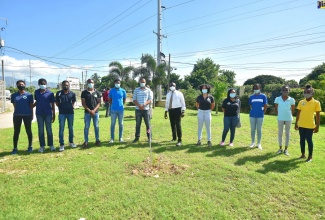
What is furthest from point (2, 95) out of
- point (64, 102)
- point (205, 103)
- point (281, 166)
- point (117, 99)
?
point (281, 166)

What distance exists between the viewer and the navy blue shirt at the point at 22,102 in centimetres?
569

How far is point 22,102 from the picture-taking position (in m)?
5.72

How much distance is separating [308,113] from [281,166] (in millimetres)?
1448

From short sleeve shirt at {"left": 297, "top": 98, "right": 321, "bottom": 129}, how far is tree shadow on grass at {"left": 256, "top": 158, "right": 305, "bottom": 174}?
34.5 inches

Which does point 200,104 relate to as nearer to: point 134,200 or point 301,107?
point 301,107

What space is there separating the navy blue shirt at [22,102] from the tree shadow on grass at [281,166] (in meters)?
5.88

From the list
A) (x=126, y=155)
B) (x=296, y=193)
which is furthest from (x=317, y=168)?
(x=126, y=155)

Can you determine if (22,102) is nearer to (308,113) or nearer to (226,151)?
(226,151)

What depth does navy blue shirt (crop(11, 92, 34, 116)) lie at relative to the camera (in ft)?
18.7

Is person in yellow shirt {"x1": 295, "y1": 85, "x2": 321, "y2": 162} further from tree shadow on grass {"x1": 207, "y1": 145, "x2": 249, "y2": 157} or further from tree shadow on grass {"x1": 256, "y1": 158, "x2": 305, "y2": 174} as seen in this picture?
tree shadow on grass {"x1": 207, "y1": 145, "x2": 249, "y2": 157}

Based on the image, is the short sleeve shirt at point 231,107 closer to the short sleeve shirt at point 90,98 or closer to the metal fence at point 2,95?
the short sleeve shirt at point 90,98

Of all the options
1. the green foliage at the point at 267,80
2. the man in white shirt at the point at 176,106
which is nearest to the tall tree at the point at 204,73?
the green foliage at the point at 267,80

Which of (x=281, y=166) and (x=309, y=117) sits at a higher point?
(x=309, y=117)

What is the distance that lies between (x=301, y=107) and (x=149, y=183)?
4.11m
